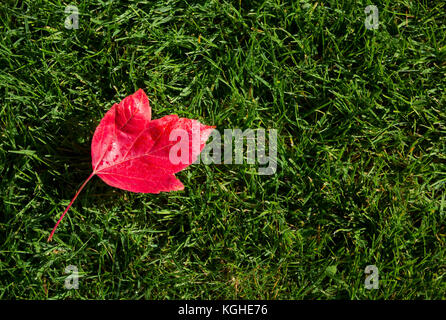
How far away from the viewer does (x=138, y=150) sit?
2.01 metres

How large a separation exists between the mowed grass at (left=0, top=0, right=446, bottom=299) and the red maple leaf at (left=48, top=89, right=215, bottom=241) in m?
0.24

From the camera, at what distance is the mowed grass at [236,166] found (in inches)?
87.0

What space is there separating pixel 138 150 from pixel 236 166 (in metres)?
0.50

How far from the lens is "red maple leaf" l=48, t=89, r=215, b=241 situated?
1.99 metres

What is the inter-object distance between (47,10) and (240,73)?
993 millimetres

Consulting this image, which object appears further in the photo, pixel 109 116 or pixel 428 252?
pixel 428 252

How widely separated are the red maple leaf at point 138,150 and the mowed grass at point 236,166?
0.78 ft

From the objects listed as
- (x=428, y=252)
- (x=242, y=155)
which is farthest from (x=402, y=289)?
(x=242, y=155)

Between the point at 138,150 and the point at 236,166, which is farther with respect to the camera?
the point at 236,166

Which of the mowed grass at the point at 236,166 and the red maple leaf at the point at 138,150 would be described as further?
the mowed grass at the point at 236,166

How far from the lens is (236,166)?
7.43 feet

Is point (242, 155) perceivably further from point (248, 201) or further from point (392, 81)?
point (392, 81)

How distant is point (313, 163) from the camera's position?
2.29 m

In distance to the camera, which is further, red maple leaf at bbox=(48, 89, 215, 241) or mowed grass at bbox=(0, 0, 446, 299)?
mowed grass at bbox=(0, 0, 446, 299)
